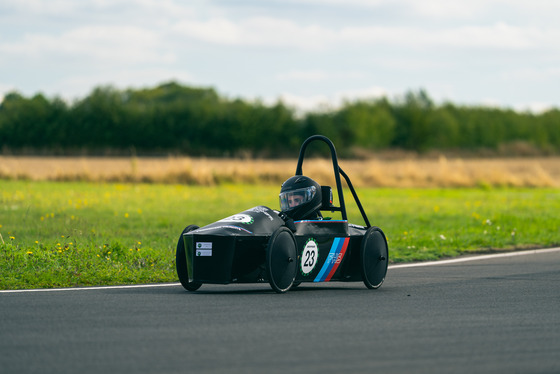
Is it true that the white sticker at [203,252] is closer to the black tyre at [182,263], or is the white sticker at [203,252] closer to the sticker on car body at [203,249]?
the sticker on car body at [203,249]

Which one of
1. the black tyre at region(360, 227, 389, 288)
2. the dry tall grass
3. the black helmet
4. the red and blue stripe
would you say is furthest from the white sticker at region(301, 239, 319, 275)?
the dry tall grass

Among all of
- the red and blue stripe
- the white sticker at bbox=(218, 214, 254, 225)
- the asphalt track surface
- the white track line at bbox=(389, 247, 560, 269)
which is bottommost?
the white track line at bbox=(389, 247, 560, 269)

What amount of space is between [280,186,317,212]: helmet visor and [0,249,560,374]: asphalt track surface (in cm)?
109

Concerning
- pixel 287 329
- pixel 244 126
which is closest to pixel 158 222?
pixel 287 329

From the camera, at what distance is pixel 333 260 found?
36.8 feet

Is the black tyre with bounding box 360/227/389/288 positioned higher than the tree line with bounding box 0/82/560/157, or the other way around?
the tree line with bounding box 0/82/560/157

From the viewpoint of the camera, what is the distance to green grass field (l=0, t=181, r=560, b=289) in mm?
12945

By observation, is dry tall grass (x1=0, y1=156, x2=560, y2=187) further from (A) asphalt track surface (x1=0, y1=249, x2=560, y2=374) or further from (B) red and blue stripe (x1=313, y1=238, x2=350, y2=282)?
(B) red and blue stripe (x1=313, y1=238, x2=350, y2=282)

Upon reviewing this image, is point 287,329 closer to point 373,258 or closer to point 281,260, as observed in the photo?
point 281,260

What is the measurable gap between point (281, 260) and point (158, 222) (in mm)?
11187

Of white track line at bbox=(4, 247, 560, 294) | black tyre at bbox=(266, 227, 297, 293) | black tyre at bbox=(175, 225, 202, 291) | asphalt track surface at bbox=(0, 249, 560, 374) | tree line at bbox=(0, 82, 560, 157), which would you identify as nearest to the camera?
asphalt track surface at bbox=(0, 249, 560, 374)

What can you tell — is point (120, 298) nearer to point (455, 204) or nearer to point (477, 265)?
point (477, 265)

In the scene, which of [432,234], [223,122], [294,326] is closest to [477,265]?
[432,234]

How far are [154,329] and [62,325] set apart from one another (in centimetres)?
90
